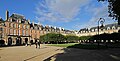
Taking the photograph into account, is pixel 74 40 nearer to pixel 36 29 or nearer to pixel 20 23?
pixel 36 29

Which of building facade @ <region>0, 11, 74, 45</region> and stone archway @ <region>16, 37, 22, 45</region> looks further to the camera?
stone archway @ <region>16, 37, 22, 45</region>

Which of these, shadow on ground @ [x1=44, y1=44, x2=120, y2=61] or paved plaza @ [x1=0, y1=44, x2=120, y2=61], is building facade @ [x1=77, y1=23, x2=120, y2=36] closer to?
shadow on ground @ [x1=44, y1=44, x2=120, y2=61]

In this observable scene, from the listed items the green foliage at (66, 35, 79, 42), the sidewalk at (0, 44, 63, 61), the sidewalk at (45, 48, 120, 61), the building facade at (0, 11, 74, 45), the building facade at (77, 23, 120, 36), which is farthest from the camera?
the building facade at (77, 23, 120, 36)

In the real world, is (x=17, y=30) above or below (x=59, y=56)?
above

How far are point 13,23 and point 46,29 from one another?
33619mm

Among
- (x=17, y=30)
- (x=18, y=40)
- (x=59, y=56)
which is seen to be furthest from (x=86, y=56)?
(x=17, y=30)

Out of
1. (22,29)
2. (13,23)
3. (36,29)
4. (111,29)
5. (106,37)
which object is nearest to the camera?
(106,37)

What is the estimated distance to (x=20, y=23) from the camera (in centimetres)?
8194

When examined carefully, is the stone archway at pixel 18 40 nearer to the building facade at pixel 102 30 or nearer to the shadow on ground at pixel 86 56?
the building facade at pixel 102 30

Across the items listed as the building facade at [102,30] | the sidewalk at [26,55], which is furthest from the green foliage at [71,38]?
the sidewalk at [26,55]

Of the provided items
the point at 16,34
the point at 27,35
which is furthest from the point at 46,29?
the point at 16,34

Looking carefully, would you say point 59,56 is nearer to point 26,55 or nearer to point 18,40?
point 26,55

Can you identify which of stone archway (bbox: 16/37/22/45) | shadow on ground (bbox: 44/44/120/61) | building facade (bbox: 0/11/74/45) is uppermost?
building facade (bbox: 0/11/74/45)

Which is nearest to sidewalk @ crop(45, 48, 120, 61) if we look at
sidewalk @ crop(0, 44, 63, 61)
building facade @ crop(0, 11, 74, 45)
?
sidewalk @ crop(0, 44, 63, 61)
